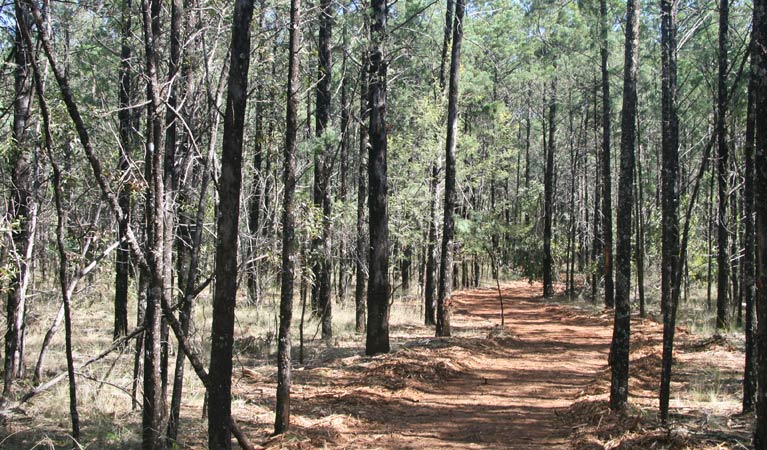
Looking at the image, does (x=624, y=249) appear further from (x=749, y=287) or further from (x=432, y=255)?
(x=432, y=255)

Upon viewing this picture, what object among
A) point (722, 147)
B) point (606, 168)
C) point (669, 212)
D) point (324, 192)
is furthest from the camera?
point (606, 168)

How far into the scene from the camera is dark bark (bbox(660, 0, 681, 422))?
7012mm

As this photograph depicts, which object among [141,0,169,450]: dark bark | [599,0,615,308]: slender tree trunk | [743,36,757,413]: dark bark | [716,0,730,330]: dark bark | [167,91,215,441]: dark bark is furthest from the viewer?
[599,0,615,308]: slender tree trunk

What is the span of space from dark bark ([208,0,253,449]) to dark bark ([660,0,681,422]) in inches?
194

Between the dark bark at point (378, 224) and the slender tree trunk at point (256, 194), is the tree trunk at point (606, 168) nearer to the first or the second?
the dark bark at point (378, 224)

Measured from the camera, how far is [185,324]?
6926mm

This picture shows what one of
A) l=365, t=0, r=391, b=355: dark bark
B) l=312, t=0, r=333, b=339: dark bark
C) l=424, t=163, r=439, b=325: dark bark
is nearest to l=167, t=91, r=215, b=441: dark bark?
l=365, t=0, r=391, b=355: dark bark

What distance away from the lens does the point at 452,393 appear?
9930 millimetres

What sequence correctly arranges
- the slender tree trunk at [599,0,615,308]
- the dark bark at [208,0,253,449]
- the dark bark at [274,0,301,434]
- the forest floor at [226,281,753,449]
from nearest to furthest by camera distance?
the dark bark at [208,0,253,449]
the forest floor at [226,281,753,449]
the dark bark at [274,0,301,434]
the slender tree trunk at [599,0,615,308]

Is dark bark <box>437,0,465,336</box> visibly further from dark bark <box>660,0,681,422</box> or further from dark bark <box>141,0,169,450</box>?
dark bark <box>141,0,169,450</box>

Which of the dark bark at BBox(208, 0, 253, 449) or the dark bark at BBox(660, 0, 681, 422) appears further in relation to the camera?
the dark bark at BBox(660, 0, 681, 422)

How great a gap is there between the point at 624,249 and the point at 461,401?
11.5ft

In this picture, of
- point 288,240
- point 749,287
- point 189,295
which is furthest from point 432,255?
point 189,295

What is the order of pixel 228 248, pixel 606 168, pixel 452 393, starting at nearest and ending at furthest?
1. pixel 228 248
2. pixel 452 393
3. pixel 606 168
